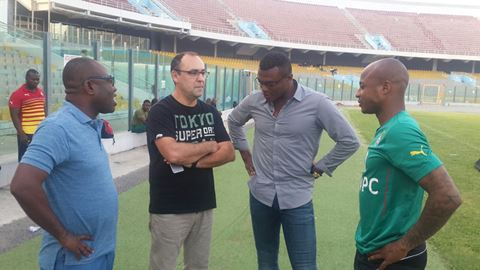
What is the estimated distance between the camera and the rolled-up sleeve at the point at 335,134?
3.17 meters

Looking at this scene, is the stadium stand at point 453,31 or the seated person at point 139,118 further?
the stadium stand at point 453,31

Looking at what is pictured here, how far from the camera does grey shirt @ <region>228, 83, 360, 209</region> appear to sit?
3.14 meters

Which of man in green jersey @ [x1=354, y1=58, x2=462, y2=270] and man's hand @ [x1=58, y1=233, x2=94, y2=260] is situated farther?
man's hand @ [x1=58, y1=233, x2=94, y2=260]

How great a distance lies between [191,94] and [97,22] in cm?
3160

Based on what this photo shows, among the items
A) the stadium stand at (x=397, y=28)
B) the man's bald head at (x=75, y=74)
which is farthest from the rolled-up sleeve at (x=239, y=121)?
the stadium stand at (x=397, y=28)

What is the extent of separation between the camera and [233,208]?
20.8 feet

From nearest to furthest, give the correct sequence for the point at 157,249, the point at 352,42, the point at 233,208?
the point at 157,249, the point at 233,208, the point at 352,42

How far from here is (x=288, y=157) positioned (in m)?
3.16

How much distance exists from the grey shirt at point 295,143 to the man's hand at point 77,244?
131 cm

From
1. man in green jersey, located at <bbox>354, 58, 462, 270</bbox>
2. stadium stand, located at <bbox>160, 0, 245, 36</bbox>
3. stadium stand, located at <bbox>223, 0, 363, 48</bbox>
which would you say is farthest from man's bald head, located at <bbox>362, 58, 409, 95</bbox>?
stadium stand, located at <bbox>223, 0, 363, 48</bbox>

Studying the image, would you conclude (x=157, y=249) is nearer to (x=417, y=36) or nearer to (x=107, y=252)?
(x=107, y=252)

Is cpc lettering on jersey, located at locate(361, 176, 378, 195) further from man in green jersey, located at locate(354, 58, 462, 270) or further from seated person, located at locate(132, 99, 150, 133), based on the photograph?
seated person, located at locate(132, 99, 150, 133)

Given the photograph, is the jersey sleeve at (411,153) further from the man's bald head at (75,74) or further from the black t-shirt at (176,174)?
the man's bald head at (75,74)

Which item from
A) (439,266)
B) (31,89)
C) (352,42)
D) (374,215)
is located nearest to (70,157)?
(374,215)
